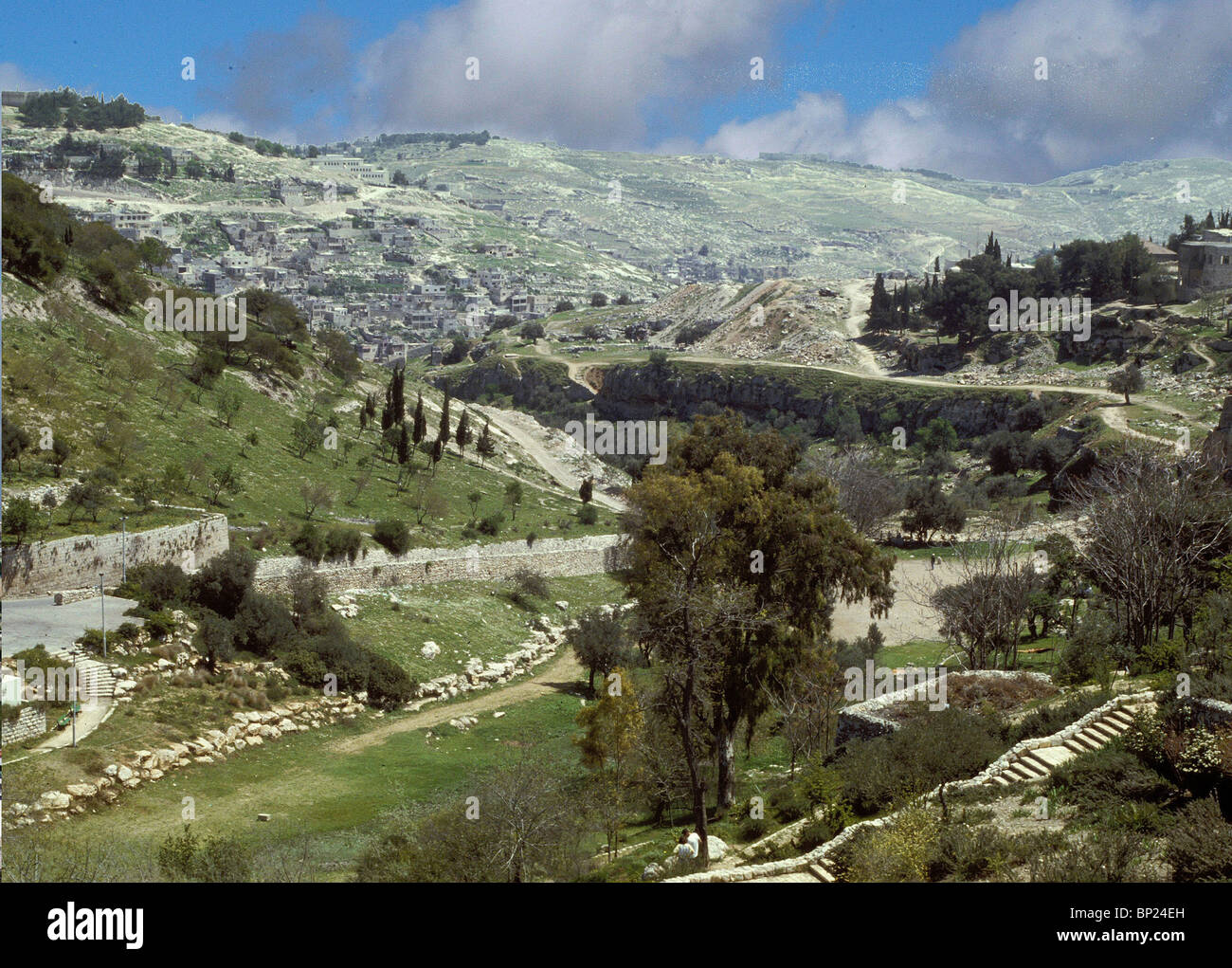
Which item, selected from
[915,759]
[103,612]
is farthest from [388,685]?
[915,759]

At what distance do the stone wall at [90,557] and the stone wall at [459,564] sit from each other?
2413mm

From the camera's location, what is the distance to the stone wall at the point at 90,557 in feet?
89.4

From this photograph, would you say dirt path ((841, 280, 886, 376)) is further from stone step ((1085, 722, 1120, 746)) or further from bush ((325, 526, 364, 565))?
stone step ((1085, 722, 1120, 746))

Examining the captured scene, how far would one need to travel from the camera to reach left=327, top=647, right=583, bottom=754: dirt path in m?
27.6

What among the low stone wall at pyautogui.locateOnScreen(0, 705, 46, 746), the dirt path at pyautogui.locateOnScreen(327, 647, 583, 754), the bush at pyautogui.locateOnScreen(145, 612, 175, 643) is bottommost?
the dirt path at pyautogui.locateOnScreen(327, 647, 583, 754)

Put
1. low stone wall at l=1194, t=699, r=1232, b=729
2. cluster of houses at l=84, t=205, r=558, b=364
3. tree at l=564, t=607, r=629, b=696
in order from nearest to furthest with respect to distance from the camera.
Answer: low stone wall at l=1194, t=699, r=1232, b=729 < tree at l=564, t=607, r=629, b=696 < cluster of houses at l=84, t=205, r=558, b=364

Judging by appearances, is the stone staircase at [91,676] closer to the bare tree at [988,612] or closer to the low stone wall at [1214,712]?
the low stone wall at [1214,712]

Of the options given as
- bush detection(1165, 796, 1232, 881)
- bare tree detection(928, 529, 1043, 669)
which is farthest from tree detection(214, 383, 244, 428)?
bush detection(1165, 796, 1232, 881)

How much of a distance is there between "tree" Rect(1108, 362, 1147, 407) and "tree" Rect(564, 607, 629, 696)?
4774 centimetres

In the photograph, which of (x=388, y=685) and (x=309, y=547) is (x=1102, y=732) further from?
(x=309, y=547)

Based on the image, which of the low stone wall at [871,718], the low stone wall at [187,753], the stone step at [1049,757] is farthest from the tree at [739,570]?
the low stone wall at [187,753]

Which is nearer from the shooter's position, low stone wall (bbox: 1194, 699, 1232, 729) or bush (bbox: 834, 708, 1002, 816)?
low stone wall (bbox: 1194, 699, 1232, 729)
